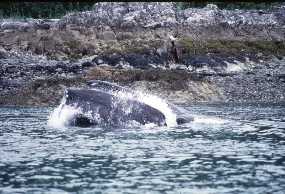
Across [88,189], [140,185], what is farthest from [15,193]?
[140,185]

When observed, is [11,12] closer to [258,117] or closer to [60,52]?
[60,52]

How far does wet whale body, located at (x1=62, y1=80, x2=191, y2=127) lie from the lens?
34.4m

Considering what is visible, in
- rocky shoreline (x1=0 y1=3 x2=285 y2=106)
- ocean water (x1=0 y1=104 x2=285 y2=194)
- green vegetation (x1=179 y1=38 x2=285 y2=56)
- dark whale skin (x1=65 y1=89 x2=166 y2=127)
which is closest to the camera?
ocean water (x1=0 y1=104 x2=285 y2=194)

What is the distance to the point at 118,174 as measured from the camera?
20.9m

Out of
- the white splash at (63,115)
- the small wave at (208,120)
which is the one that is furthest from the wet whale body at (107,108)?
the small wave at (208,120)

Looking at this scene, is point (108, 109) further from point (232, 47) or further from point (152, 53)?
point (232, 47)

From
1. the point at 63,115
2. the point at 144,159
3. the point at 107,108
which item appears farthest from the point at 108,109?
the point at 144,159

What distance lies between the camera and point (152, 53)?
287ft

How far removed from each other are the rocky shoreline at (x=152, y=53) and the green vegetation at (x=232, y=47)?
0.49 feet

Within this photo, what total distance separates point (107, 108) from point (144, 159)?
10906 mm

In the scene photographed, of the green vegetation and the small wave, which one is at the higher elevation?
the green vegetation

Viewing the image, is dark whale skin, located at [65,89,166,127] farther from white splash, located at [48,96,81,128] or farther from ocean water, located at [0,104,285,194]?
ocean water, located at [0,104,285,194]

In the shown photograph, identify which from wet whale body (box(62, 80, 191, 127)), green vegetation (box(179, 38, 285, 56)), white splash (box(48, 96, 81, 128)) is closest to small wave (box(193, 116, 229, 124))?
wet whale body (box(62, 80, 191, 127))

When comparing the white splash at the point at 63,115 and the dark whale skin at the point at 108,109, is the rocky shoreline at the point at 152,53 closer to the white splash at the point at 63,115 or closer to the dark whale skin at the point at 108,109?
the white splash at the point at 63,115
